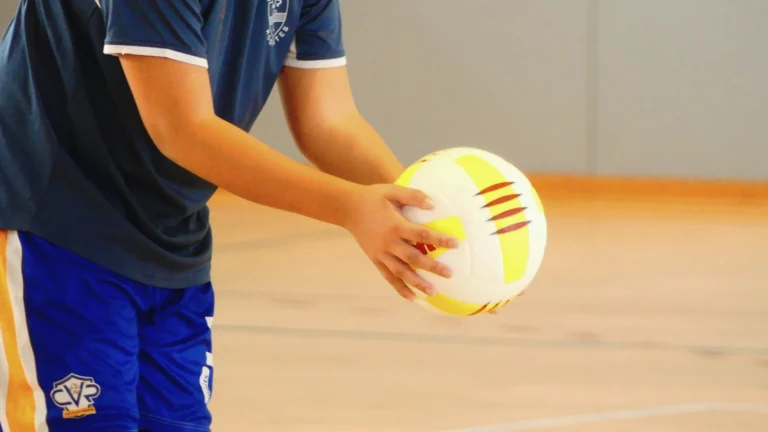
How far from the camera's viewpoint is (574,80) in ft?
19.8

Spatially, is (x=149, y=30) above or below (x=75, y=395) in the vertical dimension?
above

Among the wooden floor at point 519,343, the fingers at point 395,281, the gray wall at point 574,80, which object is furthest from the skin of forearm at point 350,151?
the gray wall at point 574,80

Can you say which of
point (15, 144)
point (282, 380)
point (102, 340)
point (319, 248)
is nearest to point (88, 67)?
point (15, 144)

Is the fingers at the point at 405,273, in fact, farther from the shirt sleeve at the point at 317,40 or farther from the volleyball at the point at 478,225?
the shirt sleeve at the point at 317,40

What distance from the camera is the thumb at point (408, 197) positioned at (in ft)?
4.13

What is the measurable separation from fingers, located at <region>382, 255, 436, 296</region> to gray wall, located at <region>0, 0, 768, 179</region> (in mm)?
4886

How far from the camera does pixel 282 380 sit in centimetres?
297

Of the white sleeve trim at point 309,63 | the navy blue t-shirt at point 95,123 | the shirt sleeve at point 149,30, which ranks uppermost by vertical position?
the white sleeve trim at point 309,63

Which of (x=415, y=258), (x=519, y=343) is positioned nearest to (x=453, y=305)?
(x=415, y=258)

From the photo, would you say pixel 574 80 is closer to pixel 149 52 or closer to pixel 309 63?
pixel 309 63

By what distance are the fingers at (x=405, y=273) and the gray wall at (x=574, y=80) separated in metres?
4.89

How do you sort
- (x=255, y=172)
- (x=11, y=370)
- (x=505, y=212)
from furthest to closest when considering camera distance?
(x=11, y=370) < (x=505, y=212) < (x=255, y=172)

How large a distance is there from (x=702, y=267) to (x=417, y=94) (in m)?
2.38

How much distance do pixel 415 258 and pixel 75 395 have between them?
2.03 ft
